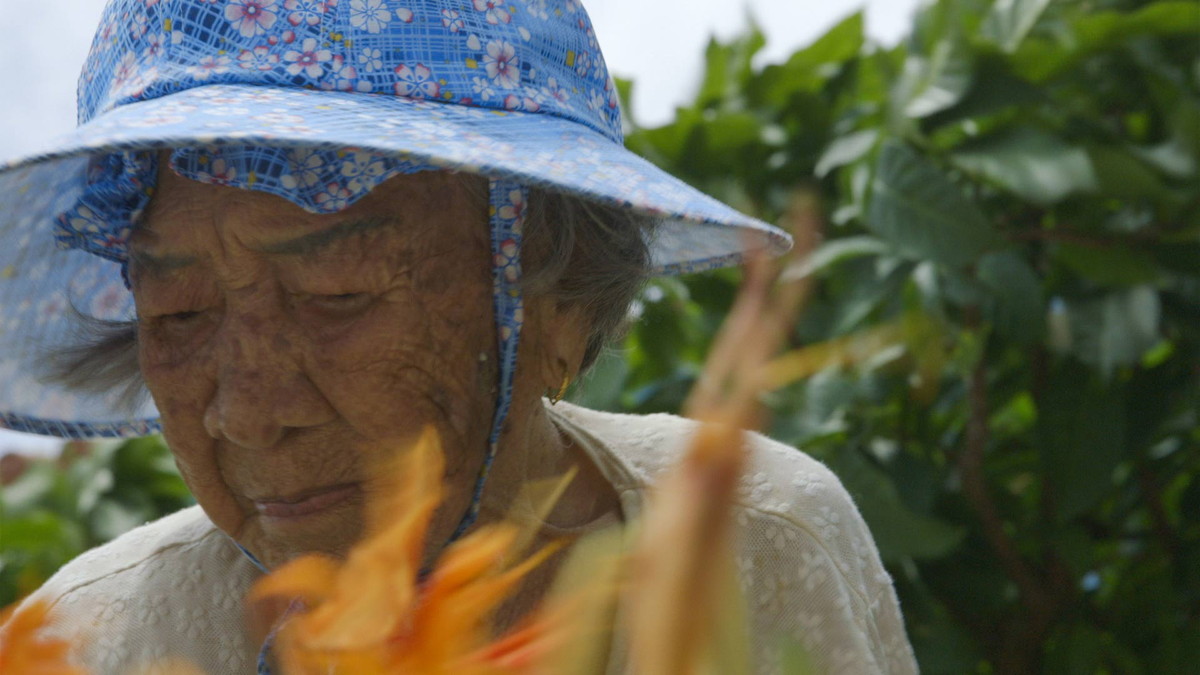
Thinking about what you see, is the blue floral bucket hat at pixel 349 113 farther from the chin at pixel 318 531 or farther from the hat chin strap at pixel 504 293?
the chin at pixel 318 531

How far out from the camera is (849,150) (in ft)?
8.00

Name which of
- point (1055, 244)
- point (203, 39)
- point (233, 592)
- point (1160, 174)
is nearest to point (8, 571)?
point (233, 592)

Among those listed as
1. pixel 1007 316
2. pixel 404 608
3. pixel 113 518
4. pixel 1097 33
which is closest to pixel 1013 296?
pixel 1007 316

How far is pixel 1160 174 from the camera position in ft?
7.66

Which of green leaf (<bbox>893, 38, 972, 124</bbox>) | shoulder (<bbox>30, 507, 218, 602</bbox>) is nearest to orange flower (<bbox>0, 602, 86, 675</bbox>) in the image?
shoulder (<bbox>30, 507, 218, 602</bbox>)

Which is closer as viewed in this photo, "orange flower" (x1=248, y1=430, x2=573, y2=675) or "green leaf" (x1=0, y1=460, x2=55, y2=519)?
"orange flower" (x1=248, y1=430, x2=573, y2=675)

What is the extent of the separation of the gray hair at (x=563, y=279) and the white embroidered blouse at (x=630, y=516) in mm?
188

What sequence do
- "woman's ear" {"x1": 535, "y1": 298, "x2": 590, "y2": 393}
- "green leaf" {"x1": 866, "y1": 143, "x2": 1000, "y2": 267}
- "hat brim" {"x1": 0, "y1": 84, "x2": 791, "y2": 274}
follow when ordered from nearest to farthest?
"hat brim" {"x1": 0, "y1": 84, "x2": 791, "y2": 274}, "woman's ear" {"x1": 535, "y1": 298, "x2": 590, "y2": 393}, "green leaf" {"x1": 866, "y1": 143, "x2": 1000, "y2": 267}

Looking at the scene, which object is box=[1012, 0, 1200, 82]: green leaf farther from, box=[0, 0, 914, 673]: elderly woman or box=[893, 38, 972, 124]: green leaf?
box=[0, 0, 914, 673]: elderly woman

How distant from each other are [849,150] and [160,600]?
5.09 ft

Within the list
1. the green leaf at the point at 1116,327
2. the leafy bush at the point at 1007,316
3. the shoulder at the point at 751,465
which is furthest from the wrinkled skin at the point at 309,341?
the green leaf at the point at 1116,327

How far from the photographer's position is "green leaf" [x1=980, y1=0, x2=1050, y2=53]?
2.41 meters

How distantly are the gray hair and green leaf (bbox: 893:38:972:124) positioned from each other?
105 centimetres

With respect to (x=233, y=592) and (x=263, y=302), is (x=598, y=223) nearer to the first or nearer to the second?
(x=263, y=302)
